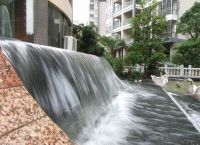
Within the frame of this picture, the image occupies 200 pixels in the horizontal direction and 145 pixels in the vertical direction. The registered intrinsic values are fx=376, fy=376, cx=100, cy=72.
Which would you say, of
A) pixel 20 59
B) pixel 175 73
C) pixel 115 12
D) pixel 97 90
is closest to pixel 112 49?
pixel 115 12

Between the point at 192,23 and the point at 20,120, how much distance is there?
86.7ft

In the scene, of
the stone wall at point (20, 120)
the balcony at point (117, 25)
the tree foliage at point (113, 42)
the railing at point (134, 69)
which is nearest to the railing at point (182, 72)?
the railing at point (134, 69)

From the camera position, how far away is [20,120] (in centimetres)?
227

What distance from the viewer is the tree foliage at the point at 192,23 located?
27.3 m

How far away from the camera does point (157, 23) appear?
22.1 metres

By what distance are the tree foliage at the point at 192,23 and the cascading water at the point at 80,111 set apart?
21.4 meters

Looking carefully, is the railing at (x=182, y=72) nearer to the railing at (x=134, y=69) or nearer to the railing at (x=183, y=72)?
the railing at (x=183, y=72)

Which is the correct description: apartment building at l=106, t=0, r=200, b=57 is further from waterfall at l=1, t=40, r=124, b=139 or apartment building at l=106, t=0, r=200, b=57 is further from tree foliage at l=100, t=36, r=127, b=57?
waterfall at l=1, t=40, r=124, b=139

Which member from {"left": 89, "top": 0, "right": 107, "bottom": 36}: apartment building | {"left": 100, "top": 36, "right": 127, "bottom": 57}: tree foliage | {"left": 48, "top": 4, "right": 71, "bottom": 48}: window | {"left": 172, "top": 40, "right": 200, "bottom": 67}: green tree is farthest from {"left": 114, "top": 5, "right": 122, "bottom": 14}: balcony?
{"left": 89, "top": 0, "right": 107, "bottom": 36}: apartment building

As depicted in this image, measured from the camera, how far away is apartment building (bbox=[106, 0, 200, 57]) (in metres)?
34.3

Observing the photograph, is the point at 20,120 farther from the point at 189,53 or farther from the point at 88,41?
the point at 88,41

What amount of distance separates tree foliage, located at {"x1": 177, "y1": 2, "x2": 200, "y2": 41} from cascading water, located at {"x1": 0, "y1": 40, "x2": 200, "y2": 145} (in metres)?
21.4

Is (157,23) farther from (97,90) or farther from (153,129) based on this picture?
(153,129)

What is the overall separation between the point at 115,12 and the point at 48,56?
50.7 m
